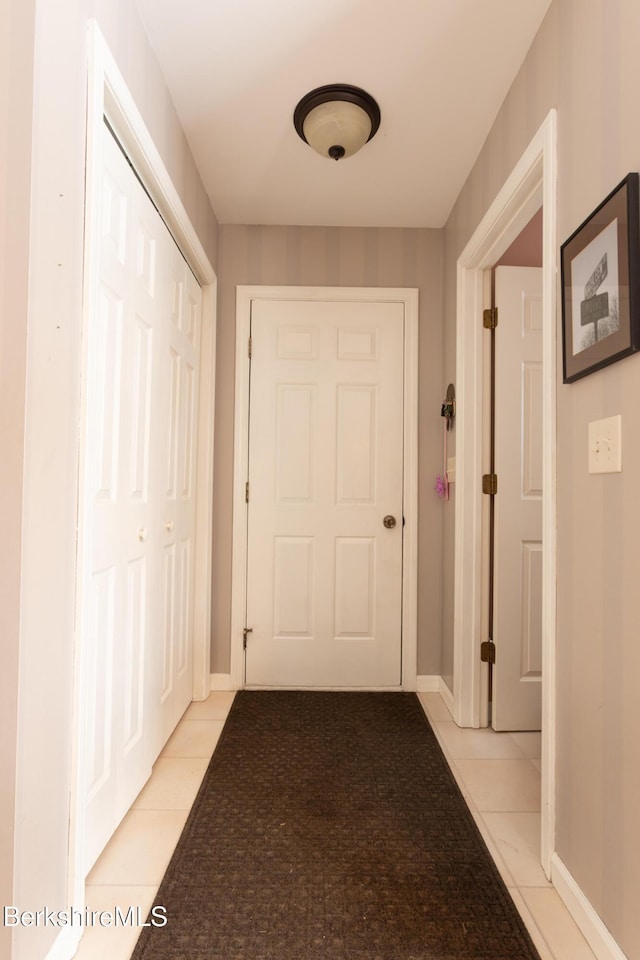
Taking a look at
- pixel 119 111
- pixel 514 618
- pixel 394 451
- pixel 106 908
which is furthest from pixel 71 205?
pixel 514 618

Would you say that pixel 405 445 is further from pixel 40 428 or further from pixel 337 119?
pixel 40 428

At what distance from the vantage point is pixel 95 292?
4.29 ft

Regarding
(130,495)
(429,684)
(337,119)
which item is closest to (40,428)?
(130,495)

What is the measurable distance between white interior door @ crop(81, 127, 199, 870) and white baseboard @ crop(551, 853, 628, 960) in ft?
4.04

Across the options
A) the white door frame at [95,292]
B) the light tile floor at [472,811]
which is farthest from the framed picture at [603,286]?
the light tile floor at [472,811]

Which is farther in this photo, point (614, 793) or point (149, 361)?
point (149, 361)

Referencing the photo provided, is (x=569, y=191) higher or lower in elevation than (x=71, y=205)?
higher

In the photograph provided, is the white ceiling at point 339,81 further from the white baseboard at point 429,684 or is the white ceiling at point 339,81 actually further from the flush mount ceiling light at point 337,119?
the white baseboard at point 429,684

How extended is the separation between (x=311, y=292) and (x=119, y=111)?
1449 mm

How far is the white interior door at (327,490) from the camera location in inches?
111

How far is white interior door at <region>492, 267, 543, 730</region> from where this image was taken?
93.4 inches

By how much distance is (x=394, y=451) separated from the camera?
9.36ft

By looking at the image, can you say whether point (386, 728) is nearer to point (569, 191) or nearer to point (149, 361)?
point (149, 361)

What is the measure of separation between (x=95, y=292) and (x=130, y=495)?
652 millimetres
